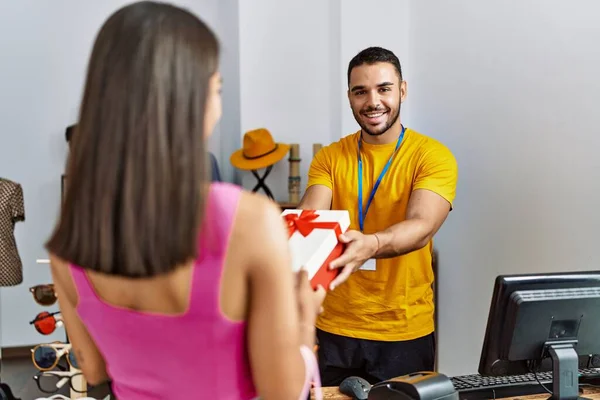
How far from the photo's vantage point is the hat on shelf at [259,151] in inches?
167

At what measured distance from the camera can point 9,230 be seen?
3.73 meters

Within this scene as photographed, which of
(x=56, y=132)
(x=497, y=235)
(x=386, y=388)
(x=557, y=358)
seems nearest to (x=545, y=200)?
(x=497, y=235)

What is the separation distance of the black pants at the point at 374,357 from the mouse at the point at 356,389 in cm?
53

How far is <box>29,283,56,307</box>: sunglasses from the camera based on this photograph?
3.19 meters

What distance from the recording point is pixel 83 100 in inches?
34.6

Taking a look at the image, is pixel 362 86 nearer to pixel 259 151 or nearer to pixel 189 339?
pixel 189 339

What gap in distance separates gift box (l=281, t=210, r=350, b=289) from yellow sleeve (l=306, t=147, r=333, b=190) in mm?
735

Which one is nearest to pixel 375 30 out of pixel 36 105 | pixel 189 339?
pixel 36 105

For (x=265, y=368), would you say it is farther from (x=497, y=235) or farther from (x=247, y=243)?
(x=497, y=235)

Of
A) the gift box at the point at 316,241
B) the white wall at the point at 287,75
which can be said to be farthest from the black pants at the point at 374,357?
the white wall at the point at 287,75

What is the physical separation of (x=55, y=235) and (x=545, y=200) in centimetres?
215

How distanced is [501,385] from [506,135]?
139 centimetres

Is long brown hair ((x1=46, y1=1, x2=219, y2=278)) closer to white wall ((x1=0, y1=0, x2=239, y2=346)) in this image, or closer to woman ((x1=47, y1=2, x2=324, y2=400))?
woman ((x1=47, y1=2, x2=324, y2=400))

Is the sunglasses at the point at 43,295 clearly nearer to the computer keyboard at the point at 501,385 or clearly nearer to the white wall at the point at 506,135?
the white wall at the point at 506,135
